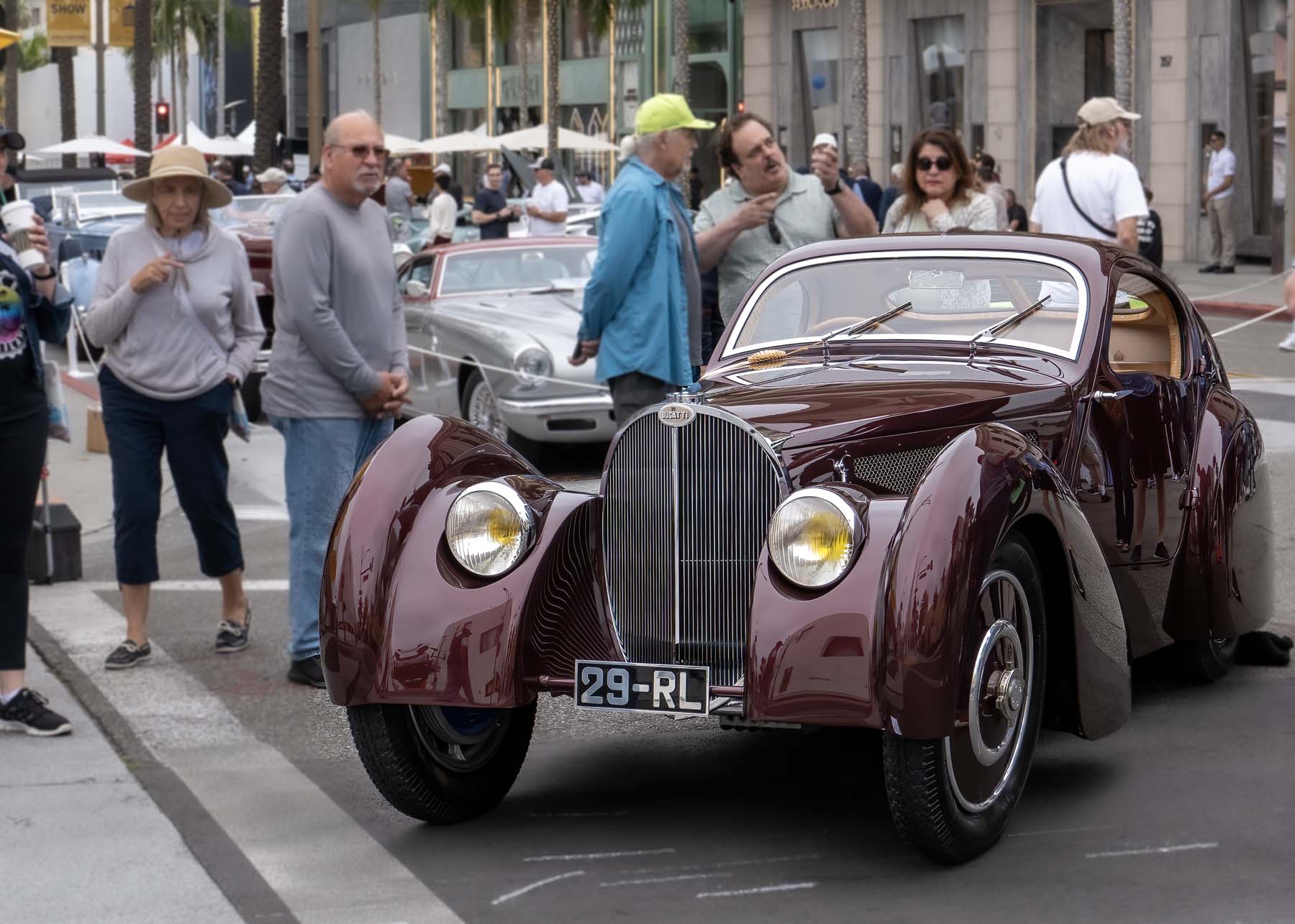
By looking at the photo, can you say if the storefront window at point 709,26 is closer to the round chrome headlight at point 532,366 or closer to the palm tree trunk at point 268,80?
the palm tree trunk at point 268,80

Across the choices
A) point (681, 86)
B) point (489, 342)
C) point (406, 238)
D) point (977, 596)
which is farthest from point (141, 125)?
point (977, 596)

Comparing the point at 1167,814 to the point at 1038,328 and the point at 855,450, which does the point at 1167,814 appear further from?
the point at 1038,328

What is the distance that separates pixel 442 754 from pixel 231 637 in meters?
2.47

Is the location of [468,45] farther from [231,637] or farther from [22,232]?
[22,232]

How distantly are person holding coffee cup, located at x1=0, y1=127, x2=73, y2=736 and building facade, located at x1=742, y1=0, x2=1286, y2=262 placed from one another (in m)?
23.3

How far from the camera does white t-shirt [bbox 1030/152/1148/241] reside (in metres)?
10.5

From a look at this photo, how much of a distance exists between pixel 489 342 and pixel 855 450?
7446mm

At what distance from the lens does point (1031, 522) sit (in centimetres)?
509

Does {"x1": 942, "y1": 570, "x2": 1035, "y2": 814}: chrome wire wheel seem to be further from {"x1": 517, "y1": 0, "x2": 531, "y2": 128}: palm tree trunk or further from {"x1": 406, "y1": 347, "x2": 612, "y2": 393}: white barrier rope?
{"x1": 517, "y1": 0, "x2": 531, "y2": 128}: palm tree trunk

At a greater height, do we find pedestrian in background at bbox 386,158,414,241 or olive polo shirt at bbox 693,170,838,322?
pedestrian in background at bbox 386,158,414,241

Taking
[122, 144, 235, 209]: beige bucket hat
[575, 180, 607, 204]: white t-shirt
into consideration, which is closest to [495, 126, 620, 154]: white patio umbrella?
[575, 180, 607, 204]: white t-shirt

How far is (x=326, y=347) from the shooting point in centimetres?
676

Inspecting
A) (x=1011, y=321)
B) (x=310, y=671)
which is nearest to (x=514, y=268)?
(x=310, y=671)

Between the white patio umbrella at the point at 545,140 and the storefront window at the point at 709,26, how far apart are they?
535 cm
